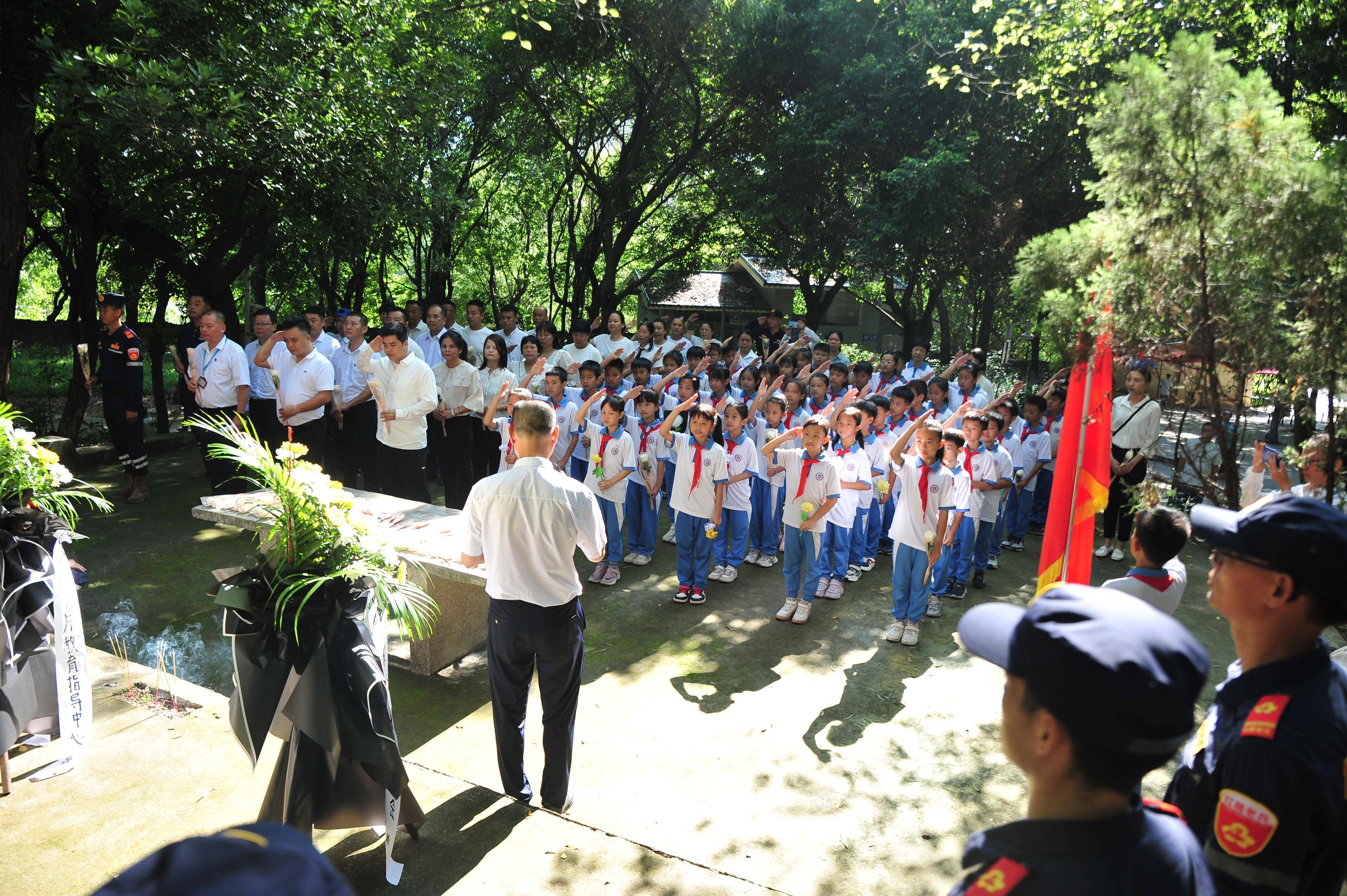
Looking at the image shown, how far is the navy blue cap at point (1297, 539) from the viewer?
1861 mm

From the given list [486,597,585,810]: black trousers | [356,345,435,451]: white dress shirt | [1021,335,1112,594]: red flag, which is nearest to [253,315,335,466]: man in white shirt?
[356,345,435,451]: white dress shirt

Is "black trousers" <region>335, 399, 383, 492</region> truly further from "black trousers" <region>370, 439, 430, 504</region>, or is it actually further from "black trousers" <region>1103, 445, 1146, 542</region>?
"black trousers" <region>1103, 445, 1146, 542</region>

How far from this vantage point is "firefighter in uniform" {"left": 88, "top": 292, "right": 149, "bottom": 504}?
346 inches

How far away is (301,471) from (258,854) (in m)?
2.80

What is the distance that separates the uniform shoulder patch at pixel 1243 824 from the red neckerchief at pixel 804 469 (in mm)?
4862

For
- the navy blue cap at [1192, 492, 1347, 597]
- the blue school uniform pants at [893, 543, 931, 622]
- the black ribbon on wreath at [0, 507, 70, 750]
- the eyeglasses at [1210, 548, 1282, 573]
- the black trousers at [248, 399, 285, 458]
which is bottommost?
the blue school uniform pants at [893, 543, 931, 622]

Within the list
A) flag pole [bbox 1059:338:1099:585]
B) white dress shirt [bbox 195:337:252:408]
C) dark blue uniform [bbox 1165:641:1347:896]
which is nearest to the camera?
dark blue uniform [bbox 1165:641:1347:896]

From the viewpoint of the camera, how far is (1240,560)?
6.49 ft

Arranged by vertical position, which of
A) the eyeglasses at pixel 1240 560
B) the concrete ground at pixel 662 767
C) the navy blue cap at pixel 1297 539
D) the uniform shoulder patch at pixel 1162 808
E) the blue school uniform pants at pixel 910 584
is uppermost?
the navy blue cap at pixel 1297 539

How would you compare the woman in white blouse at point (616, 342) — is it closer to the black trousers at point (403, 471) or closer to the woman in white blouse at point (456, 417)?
the woman in white blouse at point (456, 417)

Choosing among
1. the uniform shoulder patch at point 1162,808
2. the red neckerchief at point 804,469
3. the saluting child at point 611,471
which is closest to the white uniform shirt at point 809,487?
the red neckerchief at point 804,469

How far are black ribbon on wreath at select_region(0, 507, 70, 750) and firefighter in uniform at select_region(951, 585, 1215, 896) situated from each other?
4074 millimetres

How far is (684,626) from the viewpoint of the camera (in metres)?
6.63

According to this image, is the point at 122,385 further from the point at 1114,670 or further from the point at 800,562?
the point at 1114,670
